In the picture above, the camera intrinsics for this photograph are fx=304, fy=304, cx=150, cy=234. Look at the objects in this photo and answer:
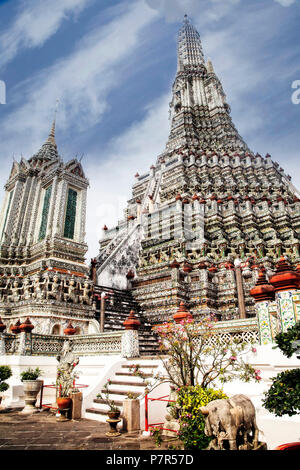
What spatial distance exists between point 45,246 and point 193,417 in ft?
48.4

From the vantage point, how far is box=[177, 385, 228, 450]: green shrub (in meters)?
4.19

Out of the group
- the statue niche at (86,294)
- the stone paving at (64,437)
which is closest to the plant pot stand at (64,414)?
the stone paving at (64,437)

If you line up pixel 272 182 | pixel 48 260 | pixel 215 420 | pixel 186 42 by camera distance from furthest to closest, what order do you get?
pixel 186 42
pixel 272 182
pixel 48 260
pixel 215 420

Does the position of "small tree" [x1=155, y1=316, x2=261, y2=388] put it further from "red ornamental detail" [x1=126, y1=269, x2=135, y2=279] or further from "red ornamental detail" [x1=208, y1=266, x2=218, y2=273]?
"red ornamental detail" [x1=126, y1=269, x2=135, y2=279]

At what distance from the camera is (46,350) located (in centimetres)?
1088

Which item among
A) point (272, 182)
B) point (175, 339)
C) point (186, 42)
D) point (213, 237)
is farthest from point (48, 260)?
point (186, 42)

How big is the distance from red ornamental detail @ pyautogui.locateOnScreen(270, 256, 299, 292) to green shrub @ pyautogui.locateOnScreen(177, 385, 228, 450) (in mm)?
2361

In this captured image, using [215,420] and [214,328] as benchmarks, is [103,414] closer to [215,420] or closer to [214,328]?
[214,328]

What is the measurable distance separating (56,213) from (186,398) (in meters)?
15.4

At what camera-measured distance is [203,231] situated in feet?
65.1

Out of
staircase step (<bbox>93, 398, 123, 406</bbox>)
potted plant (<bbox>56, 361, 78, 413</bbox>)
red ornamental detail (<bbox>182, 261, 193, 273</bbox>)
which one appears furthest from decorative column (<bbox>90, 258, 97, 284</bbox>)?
staircase step (<bbox>93, 398, 123, 406</bbox>)

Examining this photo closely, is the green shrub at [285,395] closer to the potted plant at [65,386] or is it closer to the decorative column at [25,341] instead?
the potted plant at [65,386]

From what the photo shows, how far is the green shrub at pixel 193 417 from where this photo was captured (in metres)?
4.19

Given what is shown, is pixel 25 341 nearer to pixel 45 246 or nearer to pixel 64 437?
pixel 64 437
